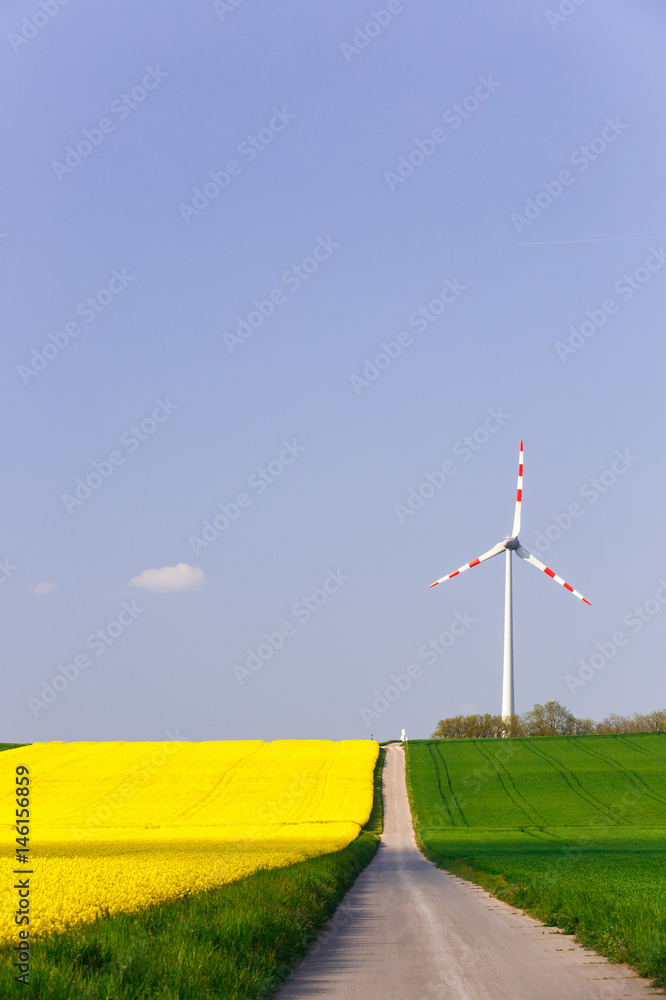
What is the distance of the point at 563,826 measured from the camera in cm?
6875

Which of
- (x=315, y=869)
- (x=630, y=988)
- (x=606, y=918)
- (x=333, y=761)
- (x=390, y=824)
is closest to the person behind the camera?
(x=630, y=988)

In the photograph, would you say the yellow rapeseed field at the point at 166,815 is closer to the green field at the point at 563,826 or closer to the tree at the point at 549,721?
the green field at the point at 563,826

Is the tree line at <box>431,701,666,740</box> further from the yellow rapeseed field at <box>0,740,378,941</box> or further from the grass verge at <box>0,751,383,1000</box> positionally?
the grass verge at <box>0,751,383,1000</box>

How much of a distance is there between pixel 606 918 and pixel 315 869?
12.2m

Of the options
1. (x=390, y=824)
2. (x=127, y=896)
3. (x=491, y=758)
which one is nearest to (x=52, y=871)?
(x=127, y=896)

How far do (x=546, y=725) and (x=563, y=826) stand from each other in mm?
82471

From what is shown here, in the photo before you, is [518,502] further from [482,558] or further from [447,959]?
[447,959]

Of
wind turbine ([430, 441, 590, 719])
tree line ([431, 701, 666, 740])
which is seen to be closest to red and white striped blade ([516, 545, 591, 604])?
wind turbine ([430, 441, 590, 719])

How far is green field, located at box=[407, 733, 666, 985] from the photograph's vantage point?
1730 cm

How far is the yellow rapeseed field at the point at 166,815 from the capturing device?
66.8 ft

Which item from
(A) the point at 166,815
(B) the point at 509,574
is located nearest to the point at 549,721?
(B) the point at 509,574

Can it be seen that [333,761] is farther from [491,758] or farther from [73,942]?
[73,942]

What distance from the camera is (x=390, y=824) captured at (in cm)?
6812

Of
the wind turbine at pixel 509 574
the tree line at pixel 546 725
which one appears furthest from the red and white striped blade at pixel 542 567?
the tree line at pixel 546 725
